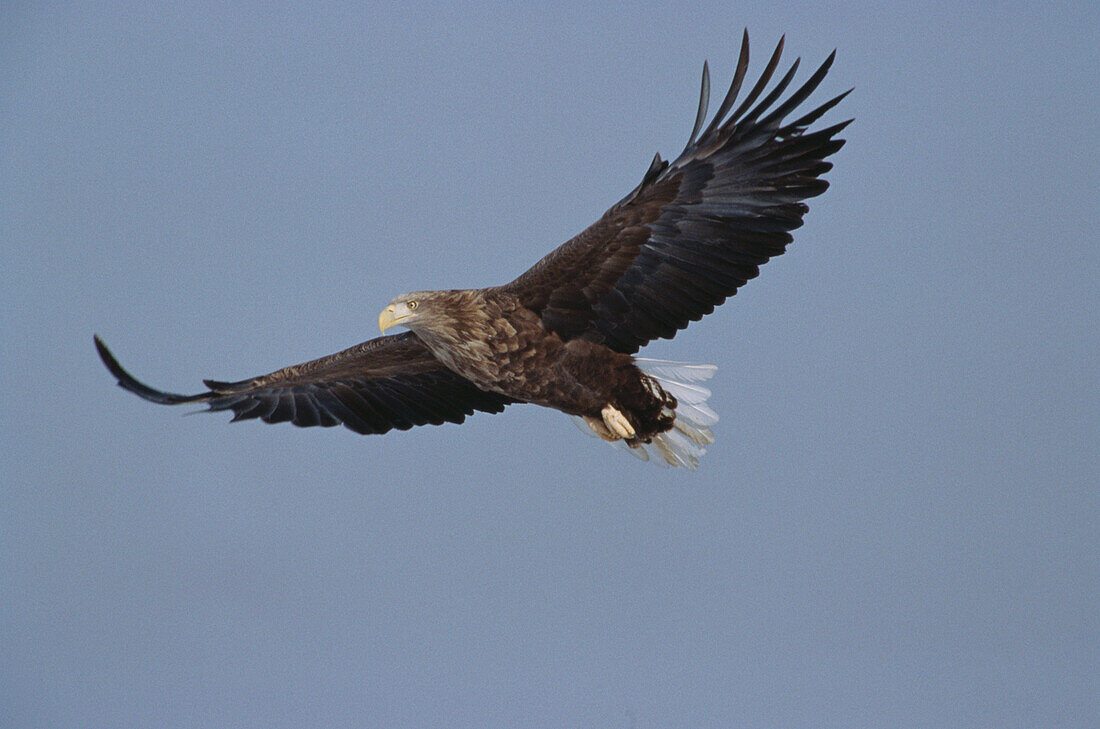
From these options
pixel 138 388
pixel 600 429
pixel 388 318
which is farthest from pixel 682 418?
pixel 138 388

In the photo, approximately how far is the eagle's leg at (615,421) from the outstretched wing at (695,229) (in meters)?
0.39

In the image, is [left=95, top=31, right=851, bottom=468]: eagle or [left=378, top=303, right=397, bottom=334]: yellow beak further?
[left=378, top=303, right=397, bottom=334]: yellow beak

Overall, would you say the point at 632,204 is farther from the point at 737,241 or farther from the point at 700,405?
the point at 700,405

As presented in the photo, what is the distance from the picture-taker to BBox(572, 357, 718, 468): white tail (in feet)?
22.4

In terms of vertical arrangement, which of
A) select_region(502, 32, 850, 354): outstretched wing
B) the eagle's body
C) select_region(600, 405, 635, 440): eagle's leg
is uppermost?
select_region(502, 32, 850, 354): outstretched wing

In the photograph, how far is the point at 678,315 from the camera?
6.37 m

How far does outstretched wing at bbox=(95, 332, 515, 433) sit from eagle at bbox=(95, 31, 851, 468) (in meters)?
0.14

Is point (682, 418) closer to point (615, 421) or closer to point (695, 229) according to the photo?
point (615, 421)

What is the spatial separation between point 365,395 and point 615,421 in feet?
5.92

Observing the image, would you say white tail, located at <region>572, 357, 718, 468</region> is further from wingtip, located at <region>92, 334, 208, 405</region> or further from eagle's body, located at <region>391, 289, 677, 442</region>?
wingtip, located at <region>92, 334, 208, 405</region>

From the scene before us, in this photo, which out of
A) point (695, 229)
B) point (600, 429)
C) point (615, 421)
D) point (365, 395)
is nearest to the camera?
point (695, 229)

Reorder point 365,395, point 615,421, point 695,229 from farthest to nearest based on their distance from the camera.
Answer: point 365,395 → point 615,421 → point 695,229

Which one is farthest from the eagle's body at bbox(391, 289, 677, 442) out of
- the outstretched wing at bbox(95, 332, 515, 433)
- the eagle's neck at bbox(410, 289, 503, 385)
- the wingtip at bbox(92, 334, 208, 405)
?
the wingtip at bbox(92, 334, 208, 405)

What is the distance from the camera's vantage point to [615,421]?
6613mm
